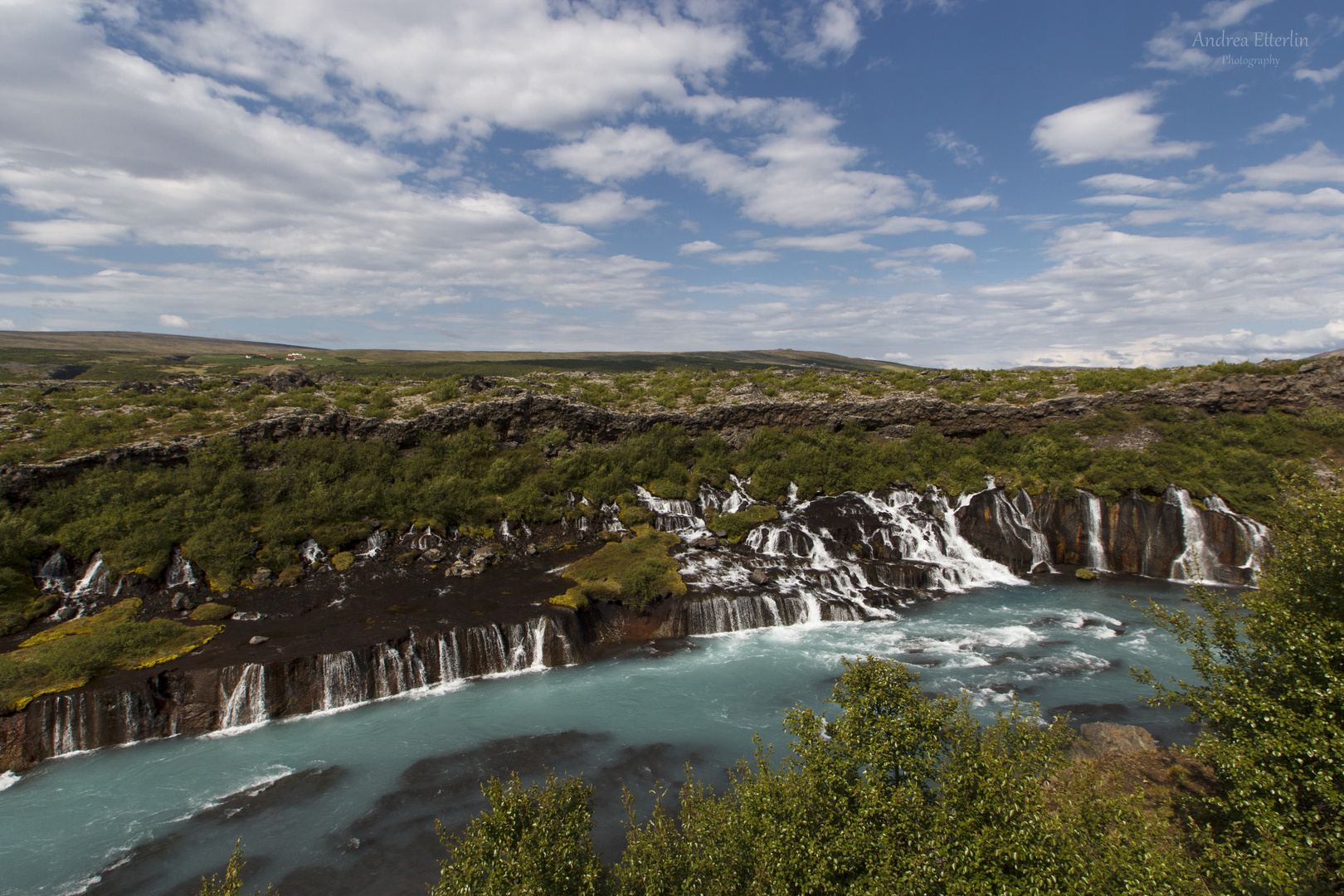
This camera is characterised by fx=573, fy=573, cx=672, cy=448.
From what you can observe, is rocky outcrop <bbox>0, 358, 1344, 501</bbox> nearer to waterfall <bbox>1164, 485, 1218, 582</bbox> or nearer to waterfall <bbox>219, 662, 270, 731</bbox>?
waterfall <bbox>1164, 485, 1218, 582</bbox>

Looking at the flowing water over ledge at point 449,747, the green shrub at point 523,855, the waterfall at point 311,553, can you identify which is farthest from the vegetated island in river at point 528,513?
the green shrub at point 523,855

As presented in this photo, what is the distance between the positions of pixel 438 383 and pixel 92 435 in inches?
874

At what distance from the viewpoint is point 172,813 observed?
17875mm

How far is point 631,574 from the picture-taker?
3122 centimetres

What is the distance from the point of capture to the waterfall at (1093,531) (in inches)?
1521

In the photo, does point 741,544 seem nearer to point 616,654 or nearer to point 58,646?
point 616,654

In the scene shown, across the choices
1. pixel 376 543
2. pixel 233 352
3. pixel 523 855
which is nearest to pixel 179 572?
pixel 376 543

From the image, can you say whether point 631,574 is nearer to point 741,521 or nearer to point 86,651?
point 741,521

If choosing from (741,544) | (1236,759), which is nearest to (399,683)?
(741,544)

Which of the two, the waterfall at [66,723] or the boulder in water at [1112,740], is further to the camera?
the waterfall at [66,723]

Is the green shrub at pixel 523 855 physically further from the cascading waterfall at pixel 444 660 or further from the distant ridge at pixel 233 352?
the distant ridge at pixel 233 352

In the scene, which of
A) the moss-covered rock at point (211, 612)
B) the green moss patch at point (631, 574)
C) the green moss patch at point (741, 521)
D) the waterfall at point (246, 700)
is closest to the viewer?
the waterfall at point (246, 700)

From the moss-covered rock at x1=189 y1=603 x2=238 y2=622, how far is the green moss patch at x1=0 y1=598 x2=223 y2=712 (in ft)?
3.22

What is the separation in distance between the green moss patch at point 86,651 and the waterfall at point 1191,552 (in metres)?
54.0
